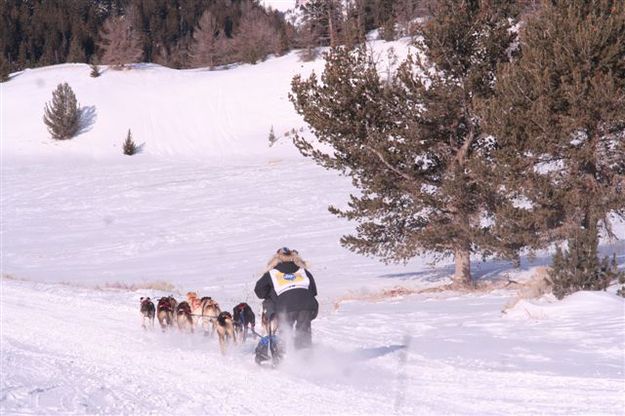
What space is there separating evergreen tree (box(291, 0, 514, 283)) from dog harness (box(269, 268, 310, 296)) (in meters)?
8.87

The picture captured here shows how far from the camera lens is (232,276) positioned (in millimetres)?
23484

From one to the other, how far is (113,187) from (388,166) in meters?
26.5

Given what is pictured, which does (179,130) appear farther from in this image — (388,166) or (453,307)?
(453,307)

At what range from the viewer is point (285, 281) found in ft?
29.9

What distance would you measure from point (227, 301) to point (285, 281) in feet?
29.1

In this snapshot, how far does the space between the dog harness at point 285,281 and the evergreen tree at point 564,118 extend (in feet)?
Result: 25.6

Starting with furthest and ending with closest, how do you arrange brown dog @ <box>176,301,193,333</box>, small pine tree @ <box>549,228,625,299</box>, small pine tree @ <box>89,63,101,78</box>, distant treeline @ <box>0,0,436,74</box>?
1. distant treeline @ <box>0,0,436,74</box>
2. small pine tree @ <box>89,63,101,78</box>
3. small pine tree @ <box>549,228,625,299</box>
4. brown dog @ <box>176,301,193,333</box>

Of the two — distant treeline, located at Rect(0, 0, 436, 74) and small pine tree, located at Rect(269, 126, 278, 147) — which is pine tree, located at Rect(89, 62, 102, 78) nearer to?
distant treeline, located at Rect(0, 0, 436, 74)

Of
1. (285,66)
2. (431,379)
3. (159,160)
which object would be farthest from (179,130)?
(431,379)

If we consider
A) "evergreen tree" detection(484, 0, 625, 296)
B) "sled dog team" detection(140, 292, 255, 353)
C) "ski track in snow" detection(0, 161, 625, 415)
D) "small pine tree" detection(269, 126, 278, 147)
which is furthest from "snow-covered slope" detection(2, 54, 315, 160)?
"sled dog team" detection(140, 292, 255, 353)

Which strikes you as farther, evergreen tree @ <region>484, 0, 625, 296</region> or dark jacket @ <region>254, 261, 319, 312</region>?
evergreen tree @ <region>484, 0, 625, 296</region>

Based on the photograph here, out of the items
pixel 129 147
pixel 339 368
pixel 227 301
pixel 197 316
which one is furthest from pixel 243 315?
pixel 129 147

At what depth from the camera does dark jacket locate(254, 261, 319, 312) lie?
9062 mm

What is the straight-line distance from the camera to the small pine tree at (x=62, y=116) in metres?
55.8
